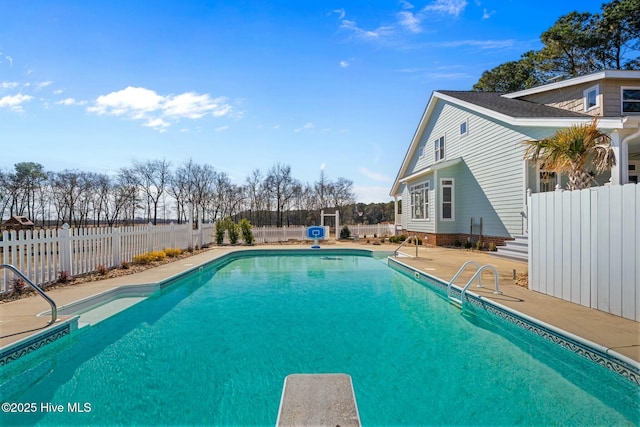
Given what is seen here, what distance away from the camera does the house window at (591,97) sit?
37.6ft

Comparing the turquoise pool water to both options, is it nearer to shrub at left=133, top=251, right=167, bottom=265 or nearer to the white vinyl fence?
the white vinyl fence

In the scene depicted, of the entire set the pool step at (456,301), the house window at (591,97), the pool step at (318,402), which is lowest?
the pool step at (456,301)

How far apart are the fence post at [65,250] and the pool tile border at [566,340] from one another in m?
7.92

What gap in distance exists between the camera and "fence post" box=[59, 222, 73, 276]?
7.24m

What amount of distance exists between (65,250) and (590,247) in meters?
9.59

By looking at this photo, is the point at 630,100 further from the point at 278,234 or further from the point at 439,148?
the point at 278,234

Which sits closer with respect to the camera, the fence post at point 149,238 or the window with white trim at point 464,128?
the fence post at point 149,238

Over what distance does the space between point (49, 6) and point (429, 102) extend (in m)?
15.1

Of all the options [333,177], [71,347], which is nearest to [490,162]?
[71,347]

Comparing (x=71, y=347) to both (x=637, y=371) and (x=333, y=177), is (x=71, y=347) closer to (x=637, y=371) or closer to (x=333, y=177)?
(x=637, y=371)

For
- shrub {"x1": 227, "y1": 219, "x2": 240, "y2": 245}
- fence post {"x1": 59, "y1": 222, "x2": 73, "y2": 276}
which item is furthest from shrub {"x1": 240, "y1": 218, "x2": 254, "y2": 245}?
Result: fence post {"x1": 59, "y1": 222, "x2": 73, "y2": 276}

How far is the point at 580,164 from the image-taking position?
262 inches

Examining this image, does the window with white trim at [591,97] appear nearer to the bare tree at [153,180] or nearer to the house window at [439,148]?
the house window at [439,148]

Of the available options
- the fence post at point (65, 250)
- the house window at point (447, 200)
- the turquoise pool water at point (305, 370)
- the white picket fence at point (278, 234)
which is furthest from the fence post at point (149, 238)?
the house window at point (447, 200)
